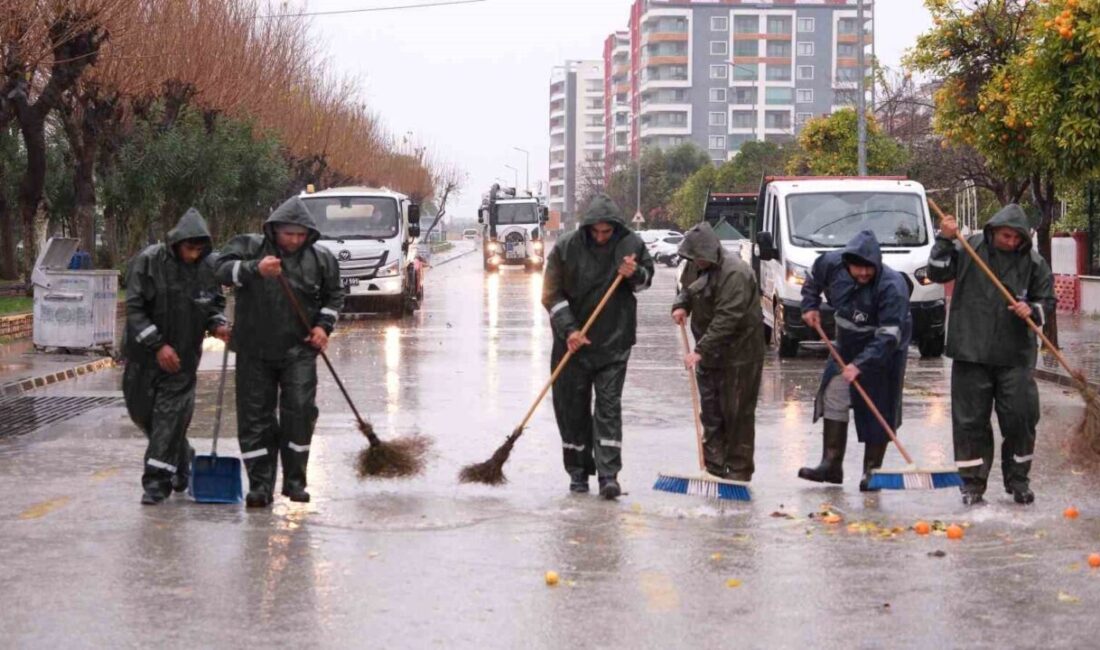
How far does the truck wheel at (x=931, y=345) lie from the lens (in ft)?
67.3

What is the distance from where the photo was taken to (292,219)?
9.40m

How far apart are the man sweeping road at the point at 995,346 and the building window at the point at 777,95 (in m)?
139

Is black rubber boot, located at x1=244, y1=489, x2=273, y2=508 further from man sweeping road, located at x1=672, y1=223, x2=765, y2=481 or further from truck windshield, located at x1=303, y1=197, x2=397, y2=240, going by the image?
truck windshield, located at x1=303, y1=197, x2=397, y2=240

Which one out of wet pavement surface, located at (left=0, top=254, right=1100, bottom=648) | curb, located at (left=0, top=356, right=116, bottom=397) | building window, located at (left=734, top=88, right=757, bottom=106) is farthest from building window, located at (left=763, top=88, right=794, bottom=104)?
wet pavement surface, located at (left=0, top=254, right=1100, bottom=648)

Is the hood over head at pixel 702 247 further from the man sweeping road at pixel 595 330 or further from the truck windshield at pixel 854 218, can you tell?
the truck windshield at pixel 854 218

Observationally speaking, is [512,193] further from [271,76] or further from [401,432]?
[401,432]

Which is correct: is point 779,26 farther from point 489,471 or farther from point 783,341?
point 489,471

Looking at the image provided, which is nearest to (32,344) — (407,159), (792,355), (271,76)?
(792,355)

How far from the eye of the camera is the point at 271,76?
4369 cm

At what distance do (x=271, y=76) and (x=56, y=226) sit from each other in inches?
296

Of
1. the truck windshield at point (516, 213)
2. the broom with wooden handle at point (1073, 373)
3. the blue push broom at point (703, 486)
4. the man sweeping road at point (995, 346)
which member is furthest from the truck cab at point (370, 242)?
the truck windshield at point (516, 213)

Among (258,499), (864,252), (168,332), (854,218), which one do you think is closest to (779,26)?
(854,218)

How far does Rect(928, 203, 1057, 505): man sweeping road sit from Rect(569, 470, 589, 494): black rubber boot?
2.09m

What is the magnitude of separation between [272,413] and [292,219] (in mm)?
1077
